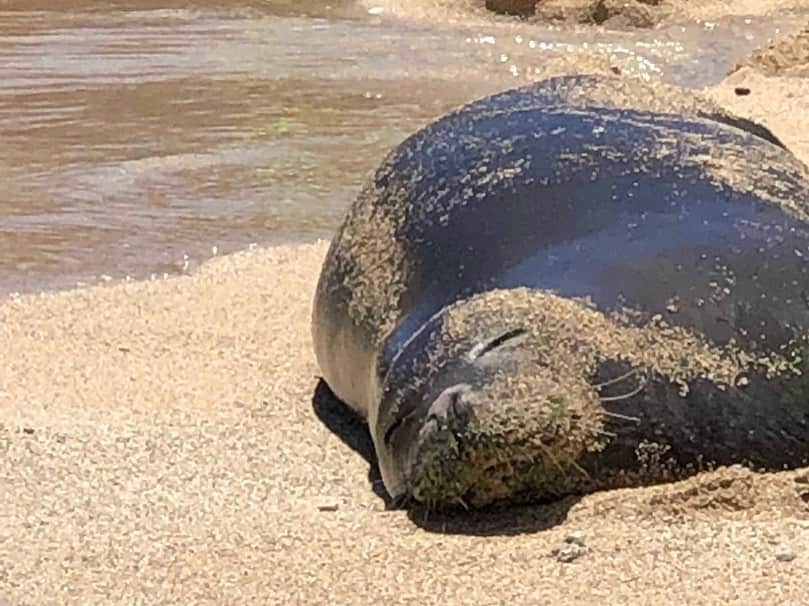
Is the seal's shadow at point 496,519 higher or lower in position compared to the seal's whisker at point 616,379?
lower

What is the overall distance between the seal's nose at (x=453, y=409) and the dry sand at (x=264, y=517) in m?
0.21

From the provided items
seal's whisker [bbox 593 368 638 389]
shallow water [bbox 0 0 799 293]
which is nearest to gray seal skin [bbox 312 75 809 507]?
seal's whisker [bbox 593 368 638 389]

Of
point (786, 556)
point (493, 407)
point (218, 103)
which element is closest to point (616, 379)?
point (493, 407)

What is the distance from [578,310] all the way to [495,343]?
0.18 m

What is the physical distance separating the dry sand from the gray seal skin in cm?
10

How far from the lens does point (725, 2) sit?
540 inches

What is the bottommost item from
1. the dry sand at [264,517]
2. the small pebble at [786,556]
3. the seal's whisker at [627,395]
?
the dry sand at [264,517]

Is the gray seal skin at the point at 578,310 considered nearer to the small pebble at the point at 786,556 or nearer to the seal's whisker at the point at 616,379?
the seal's whisker at the point at 616,379

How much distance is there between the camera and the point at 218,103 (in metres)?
9.78

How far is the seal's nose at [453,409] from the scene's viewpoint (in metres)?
3.05

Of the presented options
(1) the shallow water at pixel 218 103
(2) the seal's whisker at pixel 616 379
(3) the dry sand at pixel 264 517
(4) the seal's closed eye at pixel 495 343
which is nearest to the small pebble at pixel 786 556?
(3) the dry sand at pixel 264 517

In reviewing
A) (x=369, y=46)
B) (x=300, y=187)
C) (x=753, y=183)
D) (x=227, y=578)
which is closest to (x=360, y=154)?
(x=300, y=187)

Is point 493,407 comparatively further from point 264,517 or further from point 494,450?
point 264,517

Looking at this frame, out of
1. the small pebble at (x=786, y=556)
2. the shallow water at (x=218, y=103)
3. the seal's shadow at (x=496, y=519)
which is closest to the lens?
the small pebble at (x=786, y=556)
